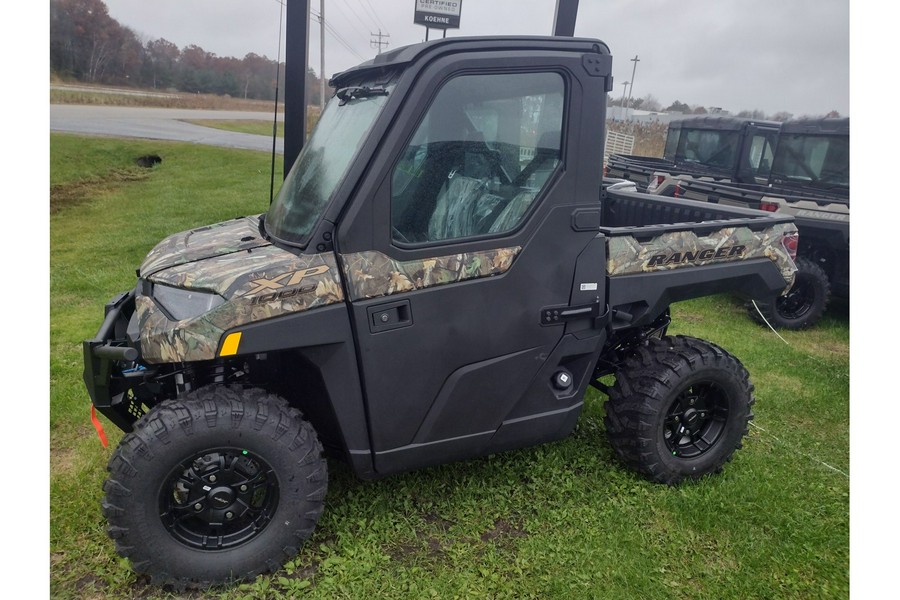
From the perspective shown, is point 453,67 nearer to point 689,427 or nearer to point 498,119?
point 498,119

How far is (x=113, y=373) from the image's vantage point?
2.54m

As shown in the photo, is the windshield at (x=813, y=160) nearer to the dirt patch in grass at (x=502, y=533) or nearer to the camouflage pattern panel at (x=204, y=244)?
the dirt patch in grass at (x=502, y=533)

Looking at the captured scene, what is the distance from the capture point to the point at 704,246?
320cm

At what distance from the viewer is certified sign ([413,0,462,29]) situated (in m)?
5.89

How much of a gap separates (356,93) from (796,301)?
597cm

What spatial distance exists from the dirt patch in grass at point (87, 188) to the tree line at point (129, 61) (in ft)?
19.1

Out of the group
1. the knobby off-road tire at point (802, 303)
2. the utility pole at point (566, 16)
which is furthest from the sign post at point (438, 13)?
the knobby off-road tire at point (802, 303)

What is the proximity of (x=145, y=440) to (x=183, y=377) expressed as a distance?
334 mm

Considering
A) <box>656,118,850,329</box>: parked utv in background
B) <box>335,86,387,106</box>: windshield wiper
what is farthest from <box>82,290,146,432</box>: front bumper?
<box>656,118,850,329</box>: parked utv in background

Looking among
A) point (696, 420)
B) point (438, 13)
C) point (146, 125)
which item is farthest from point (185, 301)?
point (146, 125)

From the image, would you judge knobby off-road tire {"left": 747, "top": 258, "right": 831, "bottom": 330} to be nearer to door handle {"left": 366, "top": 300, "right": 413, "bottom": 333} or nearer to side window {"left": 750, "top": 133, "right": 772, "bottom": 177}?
side window {"left": 750, "top": 133, "right": 772, "bottom": 177}

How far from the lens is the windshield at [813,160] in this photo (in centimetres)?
818

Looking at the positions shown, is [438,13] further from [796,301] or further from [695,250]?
[796,301]

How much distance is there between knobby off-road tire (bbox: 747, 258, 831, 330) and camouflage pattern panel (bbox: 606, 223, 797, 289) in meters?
3.46
